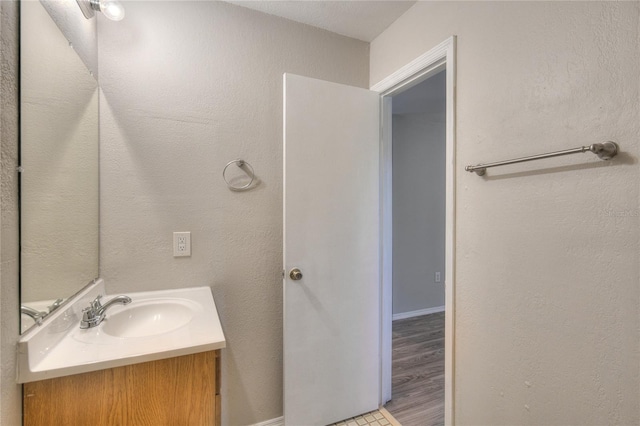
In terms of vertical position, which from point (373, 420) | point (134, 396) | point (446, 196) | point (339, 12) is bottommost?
point (373, 420)

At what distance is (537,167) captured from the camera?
100cm

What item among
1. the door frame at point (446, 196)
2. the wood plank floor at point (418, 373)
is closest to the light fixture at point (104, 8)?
the door frame at point (446, 196)

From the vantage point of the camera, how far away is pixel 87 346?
93 cm

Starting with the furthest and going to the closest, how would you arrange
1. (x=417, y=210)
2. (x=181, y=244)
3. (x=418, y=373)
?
(x=417, y=210) < (x=418, y=373) < (x=181, y=244)

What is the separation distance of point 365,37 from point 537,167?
143 centimetres

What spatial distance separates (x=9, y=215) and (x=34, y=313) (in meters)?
0.32

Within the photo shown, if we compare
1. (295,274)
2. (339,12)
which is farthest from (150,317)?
(339,12)

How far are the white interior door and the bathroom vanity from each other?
66 centimetres

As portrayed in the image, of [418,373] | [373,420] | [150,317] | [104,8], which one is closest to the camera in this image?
[104,8]

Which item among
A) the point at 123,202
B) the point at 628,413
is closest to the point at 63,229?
the point at 123,202

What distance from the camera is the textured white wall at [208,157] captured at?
1411 mm

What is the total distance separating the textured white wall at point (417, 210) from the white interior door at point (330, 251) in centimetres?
170

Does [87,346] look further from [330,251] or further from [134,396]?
[330,251]

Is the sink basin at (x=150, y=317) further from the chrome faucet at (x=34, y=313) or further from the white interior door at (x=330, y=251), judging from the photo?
the white interior door at (x=330, y=251)
